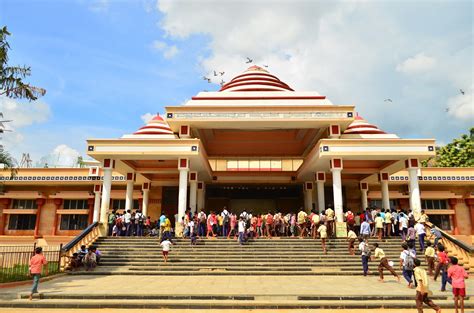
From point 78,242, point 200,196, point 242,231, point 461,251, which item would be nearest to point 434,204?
point 461,251

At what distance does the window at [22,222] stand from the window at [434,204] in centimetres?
2814

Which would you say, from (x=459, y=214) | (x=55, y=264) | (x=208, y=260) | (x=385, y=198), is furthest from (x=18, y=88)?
(x=459, y=214)

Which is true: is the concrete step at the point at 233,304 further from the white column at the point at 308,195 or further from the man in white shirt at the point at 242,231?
the white column at the point at 308,195

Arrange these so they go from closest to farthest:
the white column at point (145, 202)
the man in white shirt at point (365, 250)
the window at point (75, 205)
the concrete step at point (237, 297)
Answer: the concrete step at point (237, 297)
the man in white shirt at point (365, 250)
the white column at point (145, 202)
the window at point (75, 205)

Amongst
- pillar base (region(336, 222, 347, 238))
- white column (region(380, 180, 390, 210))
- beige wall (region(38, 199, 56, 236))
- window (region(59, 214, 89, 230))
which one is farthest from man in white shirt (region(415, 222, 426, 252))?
beige wall (region(38, 199, 56, 236))

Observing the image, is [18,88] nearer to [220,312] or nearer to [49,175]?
[220,312]

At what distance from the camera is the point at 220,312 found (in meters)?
7.50

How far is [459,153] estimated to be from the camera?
32750 mm

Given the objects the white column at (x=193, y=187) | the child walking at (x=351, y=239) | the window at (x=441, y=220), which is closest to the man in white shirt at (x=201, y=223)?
the white column at (x=193, y=187)

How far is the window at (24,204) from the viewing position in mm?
24600

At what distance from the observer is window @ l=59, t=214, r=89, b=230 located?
24.4 metres

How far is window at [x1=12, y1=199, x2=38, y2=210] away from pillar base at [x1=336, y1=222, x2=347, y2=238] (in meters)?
21.4

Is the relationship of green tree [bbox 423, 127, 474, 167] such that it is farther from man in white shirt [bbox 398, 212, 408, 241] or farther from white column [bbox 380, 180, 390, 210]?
man in white shirt [bbox 398, 212, 408, 241]

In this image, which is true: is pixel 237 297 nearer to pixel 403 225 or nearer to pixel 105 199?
pixel 403 225
